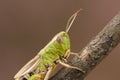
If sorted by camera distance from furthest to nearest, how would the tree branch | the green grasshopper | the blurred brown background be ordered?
the blurred brown background, the green grasshopper, the tree branch

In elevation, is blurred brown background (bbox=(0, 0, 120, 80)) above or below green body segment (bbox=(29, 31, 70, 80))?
above

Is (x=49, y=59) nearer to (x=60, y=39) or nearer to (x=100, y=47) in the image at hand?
(x=60, y=39)

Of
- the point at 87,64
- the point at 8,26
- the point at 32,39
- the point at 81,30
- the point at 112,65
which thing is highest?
the point at 8,26

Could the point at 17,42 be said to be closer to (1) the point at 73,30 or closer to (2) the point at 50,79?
(1) the point at 73,30

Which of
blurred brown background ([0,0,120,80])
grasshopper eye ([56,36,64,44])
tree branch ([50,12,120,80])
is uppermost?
blurred brown background ([0,0,120,80])

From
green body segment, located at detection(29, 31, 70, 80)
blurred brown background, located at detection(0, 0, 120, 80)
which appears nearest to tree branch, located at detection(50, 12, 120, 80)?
green body segment, located at detection(29, 31, 70, 80)

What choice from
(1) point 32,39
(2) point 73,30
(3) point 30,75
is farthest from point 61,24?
(3) point 30,75

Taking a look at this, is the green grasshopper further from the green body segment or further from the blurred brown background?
the blurred brown background
